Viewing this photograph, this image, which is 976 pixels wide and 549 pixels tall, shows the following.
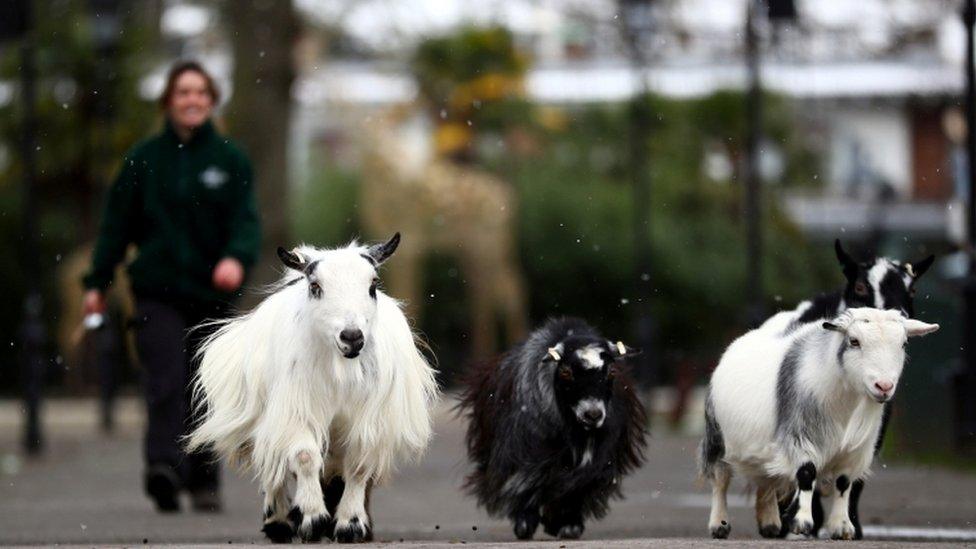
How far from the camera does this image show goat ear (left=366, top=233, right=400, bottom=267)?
904 centimetres

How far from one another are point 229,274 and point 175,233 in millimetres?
656

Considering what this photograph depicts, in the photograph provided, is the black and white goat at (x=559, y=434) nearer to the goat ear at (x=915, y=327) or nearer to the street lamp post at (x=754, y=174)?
the goat ear at (x=915, y=327)

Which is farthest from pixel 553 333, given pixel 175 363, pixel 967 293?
pixel 967 293

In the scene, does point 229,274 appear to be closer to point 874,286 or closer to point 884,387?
point 874,286

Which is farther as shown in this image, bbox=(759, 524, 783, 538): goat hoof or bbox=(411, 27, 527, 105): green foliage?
bbox=(411, 27, 527, 105): green foliage

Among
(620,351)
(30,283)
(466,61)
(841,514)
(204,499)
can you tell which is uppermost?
(620,351)

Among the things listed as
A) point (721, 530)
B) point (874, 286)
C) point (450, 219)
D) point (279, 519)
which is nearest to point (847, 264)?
point (874, 286)

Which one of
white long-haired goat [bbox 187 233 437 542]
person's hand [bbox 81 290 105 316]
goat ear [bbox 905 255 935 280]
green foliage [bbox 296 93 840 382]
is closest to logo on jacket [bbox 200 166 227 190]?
person's hand [bbox 81 290 105 316]

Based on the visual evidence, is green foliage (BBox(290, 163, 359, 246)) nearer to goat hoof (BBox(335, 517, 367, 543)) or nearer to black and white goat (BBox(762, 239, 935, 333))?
black and white goat (BBox(762, 239, 935, 333))

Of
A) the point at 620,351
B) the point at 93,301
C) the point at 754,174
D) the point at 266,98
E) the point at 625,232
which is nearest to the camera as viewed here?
the point at 620,351

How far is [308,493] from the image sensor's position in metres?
8.85

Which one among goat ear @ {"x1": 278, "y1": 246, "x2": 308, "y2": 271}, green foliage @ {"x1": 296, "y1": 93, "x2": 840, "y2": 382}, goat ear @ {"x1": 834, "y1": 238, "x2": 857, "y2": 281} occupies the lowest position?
green foliage @ {"x1": 296, "y1": 93, "x2": 840, "y2": 382}

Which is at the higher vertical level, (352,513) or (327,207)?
(352,513)

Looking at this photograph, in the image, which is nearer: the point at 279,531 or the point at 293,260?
the point at 293,260
